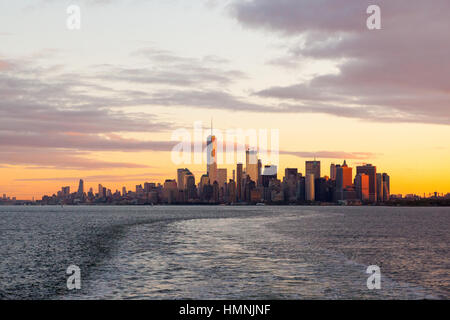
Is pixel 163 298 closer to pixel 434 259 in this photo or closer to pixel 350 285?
pixel 350 285

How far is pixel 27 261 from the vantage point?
175 feet

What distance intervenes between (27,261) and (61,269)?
9243mm

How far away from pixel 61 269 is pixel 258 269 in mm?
17882

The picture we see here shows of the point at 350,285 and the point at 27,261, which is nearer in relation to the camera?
the point at 350,285

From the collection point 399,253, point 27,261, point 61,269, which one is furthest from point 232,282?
point 399,253

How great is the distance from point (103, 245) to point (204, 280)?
123ft

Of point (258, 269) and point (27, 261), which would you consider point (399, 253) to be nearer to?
point (258, 269)
